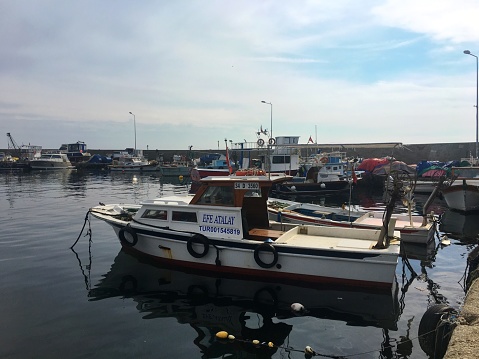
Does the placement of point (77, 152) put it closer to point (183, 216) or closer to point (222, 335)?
point (183, 216)

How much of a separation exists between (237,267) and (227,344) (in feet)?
11.5

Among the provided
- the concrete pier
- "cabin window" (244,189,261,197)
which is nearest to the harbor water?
the concrete pier

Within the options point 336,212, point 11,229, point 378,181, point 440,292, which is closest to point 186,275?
point 440,292

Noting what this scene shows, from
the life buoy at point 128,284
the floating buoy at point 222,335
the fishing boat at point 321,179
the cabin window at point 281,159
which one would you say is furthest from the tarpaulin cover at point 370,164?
the floating buoy at point 222,335

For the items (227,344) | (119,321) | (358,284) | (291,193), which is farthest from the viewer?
(291,193)

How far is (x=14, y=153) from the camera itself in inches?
3565

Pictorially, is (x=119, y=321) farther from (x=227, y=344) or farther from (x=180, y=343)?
(x=227, y=344)

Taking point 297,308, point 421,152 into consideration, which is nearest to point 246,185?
point 297,308

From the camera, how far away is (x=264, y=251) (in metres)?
10.5

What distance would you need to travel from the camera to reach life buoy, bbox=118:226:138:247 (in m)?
12.3

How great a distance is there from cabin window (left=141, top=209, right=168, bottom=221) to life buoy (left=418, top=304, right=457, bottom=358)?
7810 mm

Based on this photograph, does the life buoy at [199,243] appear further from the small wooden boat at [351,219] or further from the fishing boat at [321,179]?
the fishing boat at [321,179]

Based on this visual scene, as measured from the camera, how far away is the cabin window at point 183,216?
11650 mm

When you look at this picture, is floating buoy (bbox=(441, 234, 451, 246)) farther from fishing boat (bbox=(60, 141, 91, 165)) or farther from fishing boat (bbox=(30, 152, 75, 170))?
fishing boat (bbox=(60, 141, 91, 165))
